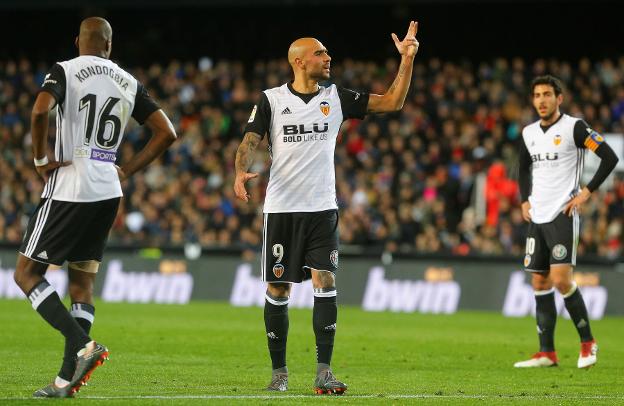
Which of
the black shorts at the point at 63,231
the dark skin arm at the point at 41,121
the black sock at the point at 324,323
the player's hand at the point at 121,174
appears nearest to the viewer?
the dark skin arm at the point at 41,121

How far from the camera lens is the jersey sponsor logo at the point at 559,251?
11.4 m

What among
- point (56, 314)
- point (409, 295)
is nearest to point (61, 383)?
point (56, 314)

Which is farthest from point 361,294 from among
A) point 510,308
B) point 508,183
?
point 508,183

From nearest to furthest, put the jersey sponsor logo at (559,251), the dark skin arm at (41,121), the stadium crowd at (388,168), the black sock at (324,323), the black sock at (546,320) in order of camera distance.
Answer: the dark skin arm at (41,121), the black sock at (324,323), the jersey sponsor logo at (559,251), the black sock at (546,320), the stadium crowd at (388,168)

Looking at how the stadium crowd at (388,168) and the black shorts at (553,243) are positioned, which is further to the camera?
the stadium crowd at (388,168)

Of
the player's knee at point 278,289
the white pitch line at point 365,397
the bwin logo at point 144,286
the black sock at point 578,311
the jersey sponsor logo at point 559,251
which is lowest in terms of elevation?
the bwin logo at point 144,286

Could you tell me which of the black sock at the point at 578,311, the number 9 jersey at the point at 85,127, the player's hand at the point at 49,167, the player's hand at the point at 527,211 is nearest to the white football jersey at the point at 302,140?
the number 9 jersey at the point at 85,127

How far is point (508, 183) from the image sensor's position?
77.0 ft

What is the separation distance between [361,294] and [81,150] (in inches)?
538

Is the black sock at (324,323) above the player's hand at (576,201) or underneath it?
underneath

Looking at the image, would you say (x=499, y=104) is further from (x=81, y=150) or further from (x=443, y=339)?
(x=81, y=150)

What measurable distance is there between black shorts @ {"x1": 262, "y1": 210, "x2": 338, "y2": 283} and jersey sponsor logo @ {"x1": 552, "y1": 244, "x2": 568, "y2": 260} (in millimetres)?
3362

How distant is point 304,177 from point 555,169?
3681 mm

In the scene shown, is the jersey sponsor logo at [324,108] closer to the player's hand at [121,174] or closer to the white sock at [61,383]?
the player's hand at [121,174]
